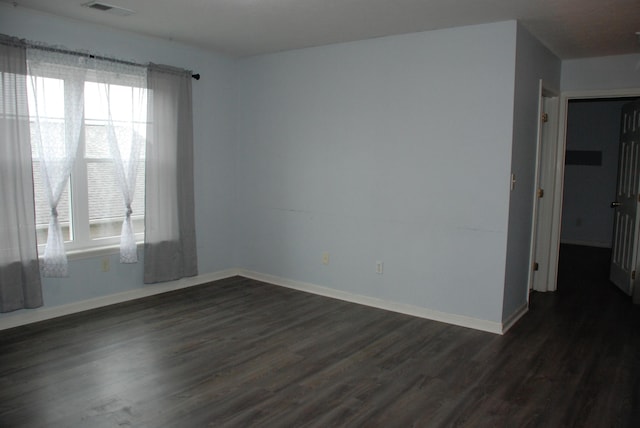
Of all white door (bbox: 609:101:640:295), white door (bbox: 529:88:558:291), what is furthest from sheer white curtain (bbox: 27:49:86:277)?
white door (bbox: 609:101:640:295)

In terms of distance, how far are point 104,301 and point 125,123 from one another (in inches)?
66.7

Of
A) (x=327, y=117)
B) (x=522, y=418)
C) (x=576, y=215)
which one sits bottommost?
(x=522, y=418)

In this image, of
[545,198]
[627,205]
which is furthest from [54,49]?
[627,205]

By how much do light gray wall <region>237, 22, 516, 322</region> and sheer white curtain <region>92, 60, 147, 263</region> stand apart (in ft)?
4.37

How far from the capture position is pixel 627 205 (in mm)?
5293

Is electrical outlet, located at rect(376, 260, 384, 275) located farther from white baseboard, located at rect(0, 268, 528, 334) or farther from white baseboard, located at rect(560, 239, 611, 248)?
white baseboard, located at rect(560, 239, 611, 248)

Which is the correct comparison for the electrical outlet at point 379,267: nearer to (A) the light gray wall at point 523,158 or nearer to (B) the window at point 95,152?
(A) the light gray wall at point 523,158

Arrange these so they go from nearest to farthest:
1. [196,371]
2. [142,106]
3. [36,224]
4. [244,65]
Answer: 1. [196,371]
2. [36,224]
3. [142,106]
4. [244,65]

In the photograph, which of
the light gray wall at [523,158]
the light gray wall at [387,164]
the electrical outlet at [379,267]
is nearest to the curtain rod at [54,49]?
the light gray wall at [387,164]

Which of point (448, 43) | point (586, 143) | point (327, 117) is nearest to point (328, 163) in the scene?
point (327, 117)

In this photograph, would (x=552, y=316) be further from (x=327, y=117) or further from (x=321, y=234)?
(x=327, y=117)

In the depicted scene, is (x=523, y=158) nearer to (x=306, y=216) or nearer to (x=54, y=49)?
(x=306, y=216)

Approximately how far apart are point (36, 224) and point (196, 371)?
199 cm

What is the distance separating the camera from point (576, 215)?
8125 mm
